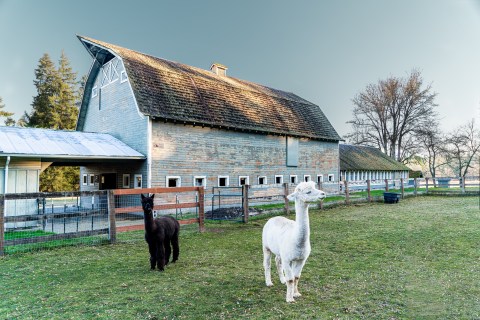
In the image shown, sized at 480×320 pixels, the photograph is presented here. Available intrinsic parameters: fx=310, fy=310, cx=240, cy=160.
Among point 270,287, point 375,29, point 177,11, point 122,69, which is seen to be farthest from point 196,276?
point 177,11

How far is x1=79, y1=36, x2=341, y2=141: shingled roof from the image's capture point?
16938mm

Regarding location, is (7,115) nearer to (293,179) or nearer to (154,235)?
(293,179)

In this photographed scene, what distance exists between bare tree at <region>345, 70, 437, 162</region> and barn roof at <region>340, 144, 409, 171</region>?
20.8 ft

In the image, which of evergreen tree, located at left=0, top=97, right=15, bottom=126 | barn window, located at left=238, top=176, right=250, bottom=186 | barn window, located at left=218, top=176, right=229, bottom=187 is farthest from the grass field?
evergreen tree, located at left=0, top=97, right=15, bottom=126

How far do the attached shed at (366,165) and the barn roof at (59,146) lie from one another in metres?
21.8

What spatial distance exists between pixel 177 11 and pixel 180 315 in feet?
123

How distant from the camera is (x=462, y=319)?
382 centimetres

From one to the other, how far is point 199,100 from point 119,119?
484cm

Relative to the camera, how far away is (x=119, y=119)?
59.9ft

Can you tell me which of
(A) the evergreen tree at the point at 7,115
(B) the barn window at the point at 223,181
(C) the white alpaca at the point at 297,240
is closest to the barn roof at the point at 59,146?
(B) the barn window at the point at 223,181

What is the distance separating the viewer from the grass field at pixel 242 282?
4164 mm

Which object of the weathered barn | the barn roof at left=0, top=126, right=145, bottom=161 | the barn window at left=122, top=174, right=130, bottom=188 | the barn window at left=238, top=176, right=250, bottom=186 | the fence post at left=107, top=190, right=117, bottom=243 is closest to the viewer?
the fence post at left=107, top=190, right=117, bottom=243

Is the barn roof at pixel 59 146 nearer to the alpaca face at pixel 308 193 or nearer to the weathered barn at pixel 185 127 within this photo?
the weathered barn at pixel 185 127

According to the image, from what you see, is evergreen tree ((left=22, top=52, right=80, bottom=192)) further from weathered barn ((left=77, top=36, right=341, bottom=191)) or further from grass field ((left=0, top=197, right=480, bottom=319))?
grass field ((left=0, top=197, right=480, bottom=319))
